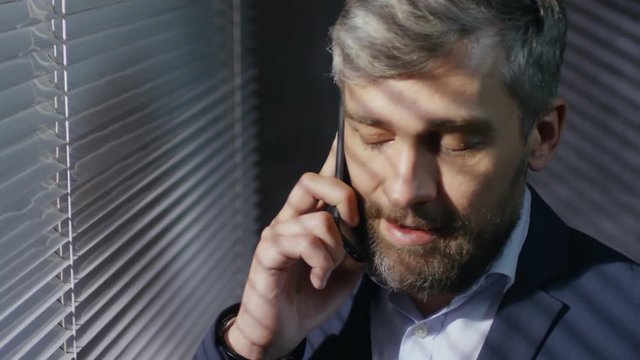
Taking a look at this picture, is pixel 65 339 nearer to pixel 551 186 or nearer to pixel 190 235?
pixel 190 235

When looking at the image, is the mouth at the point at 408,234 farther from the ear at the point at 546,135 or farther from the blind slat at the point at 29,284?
the blind slat at the point at 29,284

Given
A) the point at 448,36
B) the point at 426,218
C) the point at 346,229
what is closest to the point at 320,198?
the point at 346,229

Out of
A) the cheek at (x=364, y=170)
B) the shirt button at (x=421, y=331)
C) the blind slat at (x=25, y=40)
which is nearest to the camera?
the blind slat at (x=25, y=40)

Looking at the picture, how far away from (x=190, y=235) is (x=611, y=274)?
2.51ft

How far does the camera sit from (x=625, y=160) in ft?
5.82

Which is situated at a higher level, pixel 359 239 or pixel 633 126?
pixel 359 239

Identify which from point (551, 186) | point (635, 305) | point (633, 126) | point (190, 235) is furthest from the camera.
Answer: point (551, 186)

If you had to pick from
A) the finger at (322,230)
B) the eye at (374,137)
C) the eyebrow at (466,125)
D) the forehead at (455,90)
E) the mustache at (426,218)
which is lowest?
the finger at (322,230)

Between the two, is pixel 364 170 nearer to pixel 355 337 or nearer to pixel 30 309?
pixel 355 337

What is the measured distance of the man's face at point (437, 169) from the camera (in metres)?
1.03

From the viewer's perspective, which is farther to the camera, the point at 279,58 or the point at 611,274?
the point at 279,58

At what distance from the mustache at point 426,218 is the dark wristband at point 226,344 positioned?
29cm

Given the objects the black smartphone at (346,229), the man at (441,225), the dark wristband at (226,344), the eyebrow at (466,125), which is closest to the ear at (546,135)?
the man at (441,225)

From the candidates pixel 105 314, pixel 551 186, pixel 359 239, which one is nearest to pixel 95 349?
pixel 105 314
